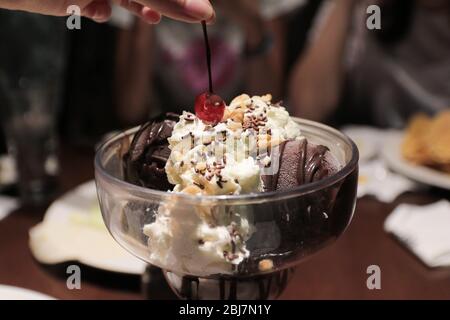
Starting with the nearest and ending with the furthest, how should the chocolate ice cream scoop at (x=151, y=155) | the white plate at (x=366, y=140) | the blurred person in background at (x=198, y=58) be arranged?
the chocolate ice cream scoop at (x=151, y=155) → the white plate at (x=366, y=140) → the blurred person in background at (x=198, y=58)

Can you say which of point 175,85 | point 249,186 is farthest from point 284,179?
point 175,85

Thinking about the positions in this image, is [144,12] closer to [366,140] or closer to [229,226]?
[229,226]

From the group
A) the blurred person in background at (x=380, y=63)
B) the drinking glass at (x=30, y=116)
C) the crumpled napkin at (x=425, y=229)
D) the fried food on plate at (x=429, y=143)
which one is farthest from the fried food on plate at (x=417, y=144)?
the drinking glass at (x=30, y=116)

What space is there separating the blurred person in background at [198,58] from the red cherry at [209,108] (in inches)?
66.7

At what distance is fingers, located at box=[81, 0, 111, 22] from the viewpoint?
2.83 ft

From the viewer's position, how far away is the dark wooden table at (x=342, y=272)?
3.31 feet

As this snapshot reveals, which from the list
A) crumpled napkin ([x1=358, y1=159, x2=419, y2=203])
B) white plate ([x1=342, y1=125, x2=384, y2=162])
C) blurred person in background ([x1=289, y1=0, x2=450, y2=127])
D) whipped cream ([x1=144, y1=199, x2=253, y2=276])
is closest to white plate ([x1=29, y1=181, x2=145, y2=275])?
whipped cream ([x1=144, y1=199, x2=253, y2=276])

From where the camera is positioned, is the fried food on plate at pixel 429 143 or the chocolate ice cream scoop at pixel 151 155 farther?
the fried food on plate at pixel 429 143

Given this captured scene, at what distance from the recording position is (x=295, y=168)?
0.66 m

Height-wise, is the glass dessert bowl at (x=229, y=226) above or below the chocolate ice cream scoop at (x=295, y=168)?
below

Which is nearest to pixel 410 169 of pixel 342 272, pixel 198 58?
pixel 342 272

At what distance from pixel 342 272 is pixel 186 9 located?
24.2 inches

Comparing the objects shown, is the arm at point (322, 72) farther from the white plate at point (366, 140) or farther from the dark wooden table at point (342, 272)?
the dark wooden table at point (342, 272)
